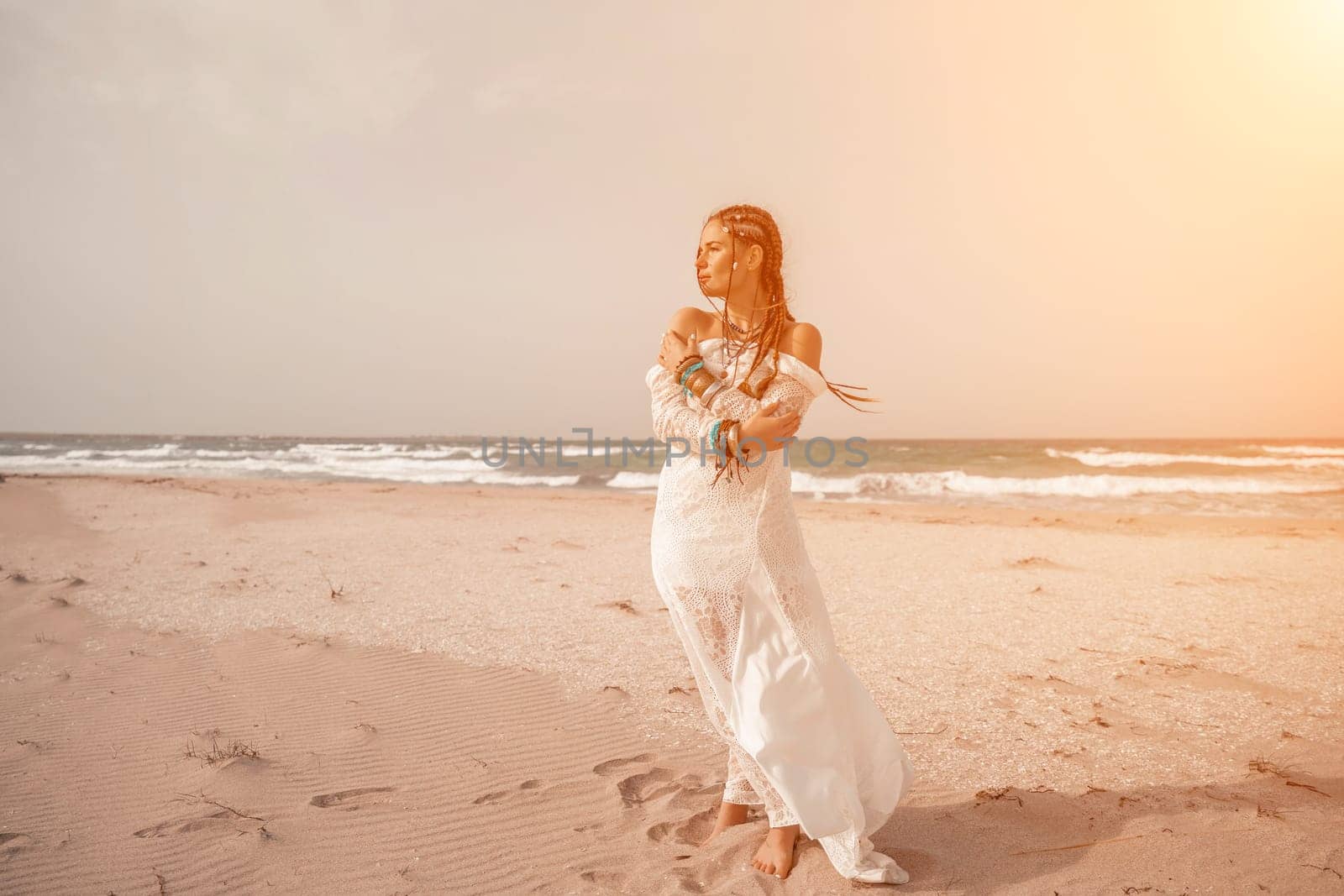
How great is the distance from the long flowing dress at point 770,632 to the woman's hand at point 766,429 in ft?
0.17

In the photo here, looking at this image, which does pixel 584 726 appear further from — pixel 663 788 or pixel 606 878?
pixel 606 878

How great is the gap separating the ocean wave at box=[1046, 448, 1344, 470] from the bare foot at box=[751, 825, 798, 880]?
3036cm

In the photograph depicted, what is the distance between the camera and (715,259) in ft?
8.72

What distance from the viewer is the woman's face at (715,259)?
2643mm

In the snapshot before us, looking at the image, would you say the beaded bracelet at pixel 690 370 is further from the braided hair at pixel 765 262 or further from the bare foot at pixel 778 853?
the bare foot at pixel 778 853

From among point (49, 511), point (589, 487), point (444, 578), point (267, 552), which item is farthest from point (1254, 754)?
point (589, 487)

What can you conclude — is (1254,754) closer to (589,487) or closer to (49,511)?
(49,511)

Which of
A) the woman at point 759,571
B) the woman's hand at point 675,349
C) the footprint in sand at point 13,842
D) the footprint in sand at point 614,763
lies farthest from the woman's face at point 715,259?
the footprint in sand at point 13,842

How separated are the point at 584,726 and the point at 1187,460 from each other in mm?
31445

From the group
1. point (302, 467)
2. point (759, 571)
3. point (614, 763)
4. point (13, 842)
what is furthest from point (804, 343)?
point (302, 467)

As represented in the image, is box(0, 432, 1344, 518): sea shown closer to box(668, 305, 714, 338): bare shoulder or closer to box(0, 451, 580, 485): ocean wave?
box(0, 451, 580, 485): ocean wave

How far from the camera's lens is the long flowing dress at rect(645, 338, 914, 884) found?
2.52 metres

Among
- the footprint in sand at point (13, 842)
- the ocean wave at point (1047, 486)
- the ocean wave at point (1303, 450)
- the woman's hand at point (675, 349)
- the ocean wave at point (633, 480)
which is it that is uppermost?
the ocean wave at point (1303, 450)

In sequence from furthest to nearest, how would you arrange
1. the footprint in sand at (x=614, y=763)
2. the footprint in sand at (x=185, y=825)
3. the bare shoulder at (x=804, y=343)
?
the footprint in sand at (x=614, y=763), the footprint in sand at (x=185, y=825), the bare shoulder at (x=804, y=343)
